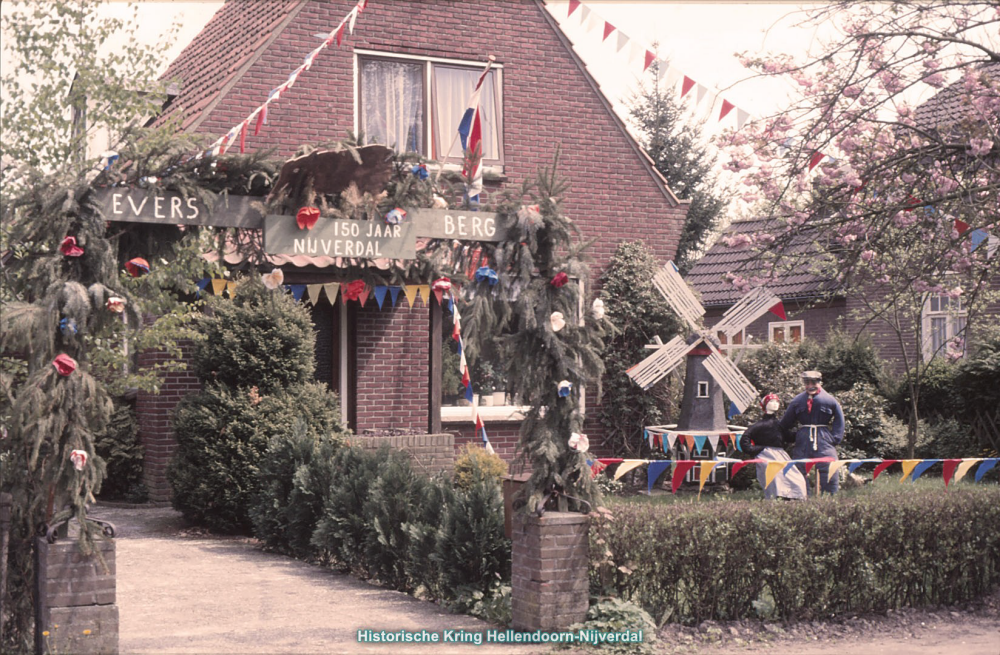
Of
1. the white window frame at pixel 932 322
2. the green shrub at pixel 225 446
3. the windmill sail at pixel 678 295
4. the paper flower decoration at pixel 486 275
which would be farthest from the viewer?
the white window frame at pixel 932 322

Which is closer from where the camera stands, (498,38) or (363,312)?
(363,312)

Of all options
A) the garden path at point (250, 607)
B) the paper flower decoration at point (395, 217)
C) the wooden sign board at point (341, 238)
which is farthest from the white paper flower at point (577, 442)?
the paper flower decoration at point (395, 217)

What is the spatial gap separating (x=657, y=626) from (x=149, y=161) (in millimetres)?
4809

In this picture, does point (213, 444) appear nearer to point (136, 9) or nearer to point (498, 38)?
point (136, 9)

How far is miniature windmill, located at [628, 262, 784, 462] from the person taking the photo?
618 inches

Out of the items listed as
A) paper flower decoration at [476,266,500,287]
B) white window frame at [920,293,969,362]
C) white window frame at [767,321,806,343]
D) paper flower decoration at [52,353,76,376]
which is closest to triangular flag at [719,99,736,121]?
paper flower decoration at [476,266,500,287]

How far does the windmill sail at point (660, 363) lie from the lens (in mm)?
15789

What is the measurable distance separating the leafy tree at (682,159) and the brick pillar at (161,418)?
64.0ft

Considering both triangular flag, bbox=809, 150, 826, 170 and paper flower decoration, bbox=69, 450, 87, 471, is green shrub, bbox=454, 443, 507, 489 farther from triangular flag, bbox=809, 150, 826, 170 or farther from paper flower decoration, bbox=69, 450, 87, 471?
paper flower decoration, bbox=69, 450, 87, 471

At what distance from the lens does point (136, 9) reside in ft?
37.3

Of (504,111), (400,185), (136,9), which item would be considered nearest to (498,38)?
(504,111)

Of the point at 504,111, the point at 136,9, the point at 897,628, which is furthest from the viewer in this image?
the point at 504,111

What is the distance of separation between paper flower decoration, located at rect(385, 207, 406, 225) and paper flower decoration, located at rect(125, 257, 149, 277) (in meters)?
1.66

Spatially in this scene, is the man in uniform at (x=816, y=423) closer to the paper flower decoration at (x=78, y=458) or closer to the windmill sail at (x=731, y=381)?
the windmill sail at (x=731, y=381)
